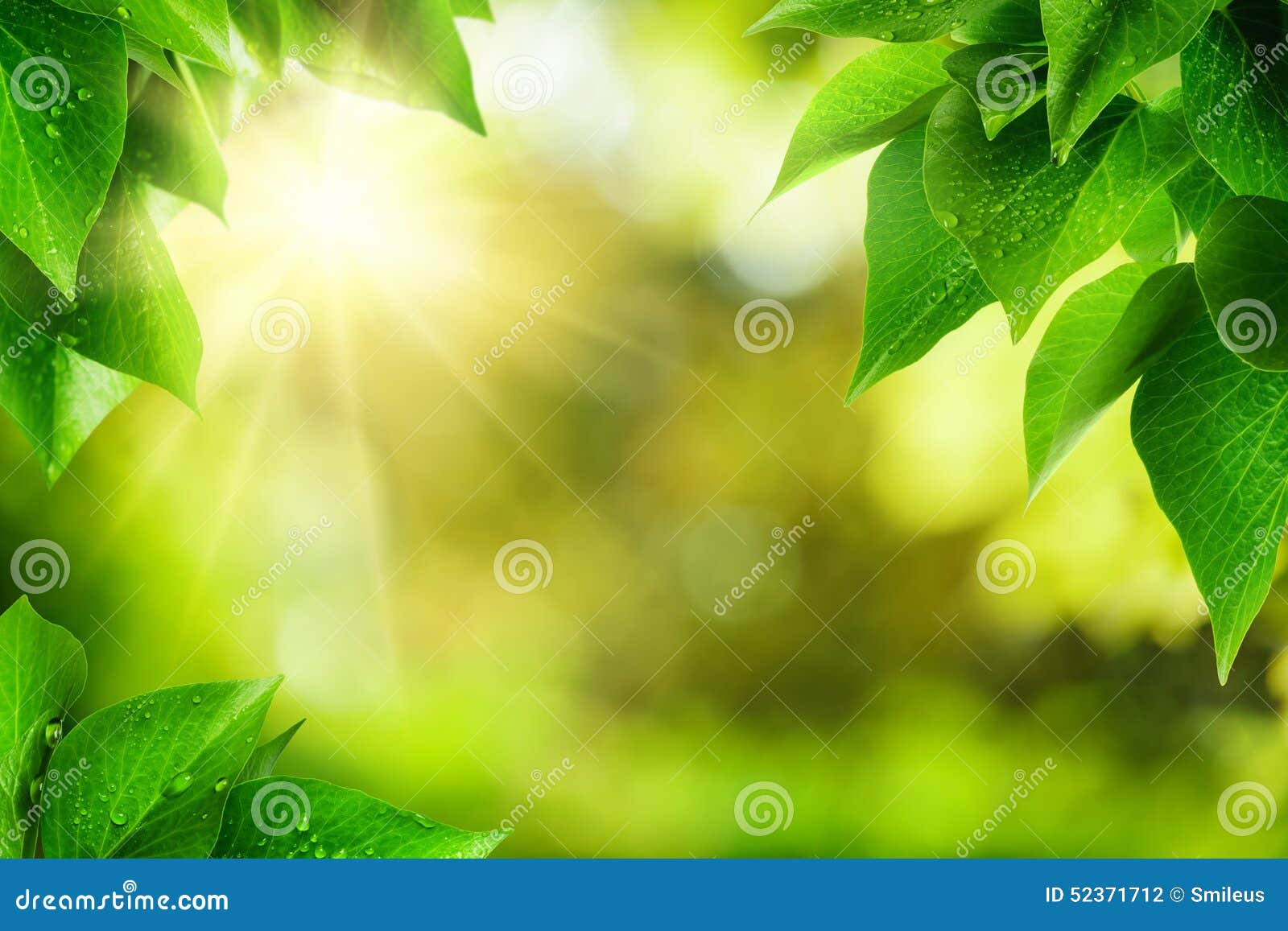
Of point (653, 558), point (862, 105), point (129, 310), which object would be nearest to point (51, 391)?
point (129, 310)

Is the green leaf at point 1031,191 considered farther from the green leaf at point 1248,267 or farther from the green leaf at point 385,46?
the green leaf at point 385,46

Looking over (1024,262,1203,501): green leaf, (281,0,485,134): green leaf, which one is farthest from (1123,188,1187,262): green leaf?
(281,0,485,134): green leaf

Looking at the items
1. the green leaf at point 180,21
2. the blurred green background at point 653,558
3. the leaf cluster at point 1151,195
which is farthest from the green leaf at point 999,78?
the blurred green background at point 653,558

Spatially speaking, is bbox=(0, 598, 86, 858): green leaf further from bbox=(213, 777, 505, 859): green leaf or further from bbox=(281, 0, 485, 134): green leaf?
bbox=(281, 0, 485, 134): green leaf

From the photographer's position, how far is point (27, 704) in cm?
12

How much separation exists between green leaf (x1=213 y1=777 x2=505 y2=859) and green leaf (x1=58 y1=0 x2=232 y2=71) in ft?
0.34

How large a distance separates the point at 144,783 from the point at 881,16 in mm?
143

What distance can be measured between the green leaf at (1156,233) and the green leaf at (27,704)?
0.18 m

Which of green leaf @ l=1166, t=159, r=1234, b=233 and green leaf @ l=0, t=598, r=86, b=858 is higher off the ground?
green leaf @ l=1166, t=159, r=1234, b=233

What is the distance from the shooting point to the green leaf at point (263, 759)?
0.13m

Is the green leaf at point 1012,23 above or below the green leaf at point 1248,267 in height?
above

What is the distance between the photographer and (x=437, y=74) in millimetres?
202

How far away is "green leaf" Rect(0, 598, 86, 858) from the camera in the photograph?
0.38ft

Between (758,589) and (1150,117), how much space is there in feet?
2.56
